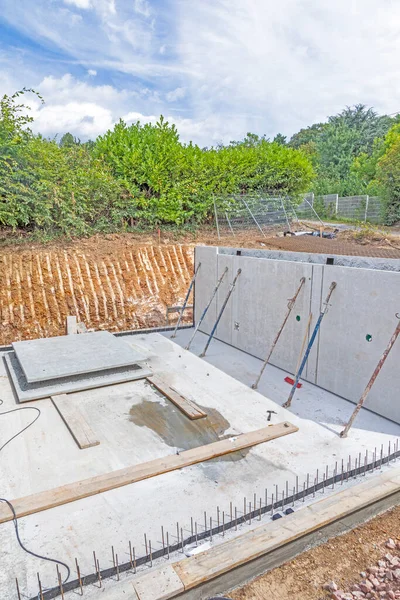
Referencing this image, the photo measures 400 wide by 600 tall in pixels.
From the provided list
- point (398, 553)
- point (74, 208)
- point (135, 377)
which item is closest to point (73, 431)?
point (135, 377)

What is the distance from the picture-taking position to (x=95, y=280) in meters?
8.69

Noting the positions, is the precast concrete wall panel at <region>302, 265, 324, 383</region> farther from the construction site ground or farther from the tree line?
the tree line

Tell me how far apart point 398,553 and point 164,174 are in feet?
35.2

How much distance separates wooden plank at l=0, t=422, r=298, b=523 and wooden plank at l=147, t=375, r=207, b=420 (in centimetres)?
61

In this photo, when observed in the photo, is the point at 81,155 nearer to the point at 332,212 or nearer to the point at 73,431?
the point at 73,431

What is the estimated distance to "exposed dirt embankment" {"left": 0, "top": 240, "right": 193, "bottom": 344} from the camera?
775cm

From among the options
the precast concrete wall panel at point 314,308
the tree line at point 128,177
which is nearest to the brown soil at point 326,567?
the precast concrete wall panel at point 314,308

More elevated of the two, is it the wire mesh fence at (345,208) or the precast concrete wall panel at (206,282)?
the wire mesh fence at (345,208)

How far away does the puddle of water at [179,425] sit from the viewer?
3689 mm

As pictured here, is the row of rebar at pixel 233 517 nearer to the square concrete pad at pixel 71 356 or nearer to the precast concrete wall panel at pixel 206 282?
the square concrete pad at pixel 71 356

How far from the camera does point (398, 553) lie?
2.41 metres

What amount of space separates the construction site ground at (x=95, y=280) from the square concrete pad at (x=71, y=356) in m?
1.71

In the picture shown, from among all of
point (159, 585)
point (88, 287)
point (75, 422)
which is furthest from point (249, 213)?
point (159, 585)

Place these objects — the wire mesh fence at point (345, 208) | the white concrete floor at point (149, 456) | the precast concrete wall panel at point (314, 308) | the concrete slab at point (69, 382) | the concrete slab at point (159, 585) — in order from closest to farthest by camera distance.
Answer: the concrete slab at point (159, 585) → the white concrete floor at point (149, 456) → the concrete slab at point (69, 382) → the precast concrete wall panel at point (314, 308) → the wire mesh fence at point (345, 208)
